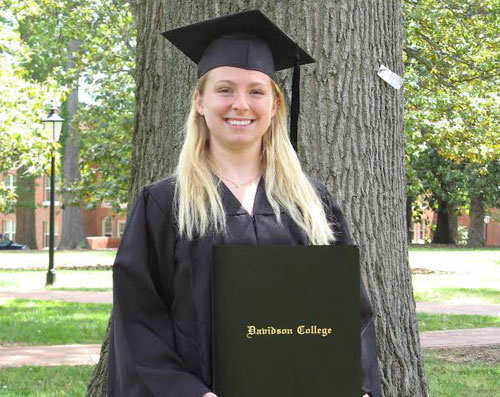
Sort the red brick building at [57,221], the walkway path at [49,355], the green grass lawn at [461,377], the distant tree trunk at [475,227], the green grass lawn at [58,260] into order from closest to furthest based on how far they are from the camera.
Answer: the green grass lawn at [461,377] < the walkway path at [49,355] < the green grass lawn at [58,260] < the distant tree trunk at [475,227] < the red brick building at [57,221]

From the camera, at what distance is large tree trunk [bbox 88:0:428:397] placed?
4.05 metres

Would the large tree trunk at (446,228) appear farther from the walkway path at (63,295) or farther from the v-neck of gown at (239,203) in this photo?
the v-neck of gown at (239,203)

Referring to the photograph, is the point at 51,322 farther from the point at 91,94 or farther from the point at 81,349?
the point at 91,94

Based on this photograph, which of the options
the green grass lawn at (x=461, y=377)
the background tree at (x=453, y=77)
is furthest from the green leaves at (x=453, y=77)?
the green grass lawn at (x=461, y=377)

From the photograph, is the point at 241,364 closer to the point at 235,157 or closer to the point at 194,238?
the point at 194,238

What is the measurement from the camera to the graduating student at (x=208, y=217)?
261 cm

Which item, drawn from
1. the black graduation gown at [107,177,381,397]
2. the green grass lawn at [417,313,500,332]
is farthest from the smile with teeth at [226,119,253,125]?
the green grass lawn at [417,313,500,332]

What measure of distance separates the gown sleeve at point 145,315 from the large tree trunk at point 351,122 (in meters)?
1.48

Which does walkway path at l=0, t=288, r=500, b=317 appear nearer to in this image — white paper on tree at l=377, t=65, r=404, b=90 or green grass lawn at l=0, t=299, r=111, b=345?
green grass lawn at l=0, t=299, r=111, b=345

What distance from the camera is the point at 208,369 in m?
2.58

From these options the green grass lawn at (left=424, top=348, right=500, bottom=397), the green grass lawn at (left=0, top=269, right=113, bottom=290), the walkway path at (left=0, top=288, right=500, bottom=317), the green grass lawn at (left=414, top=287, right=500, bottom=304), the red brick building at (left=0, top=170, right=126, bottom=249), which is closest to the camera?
the green grass lawn at (left=424, top=348, right=500, bottom=397)

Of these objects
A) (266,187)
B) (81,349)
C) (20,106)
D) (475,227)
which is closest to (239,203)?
(266,187)

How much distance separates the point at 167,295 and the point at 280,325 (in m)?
0.41

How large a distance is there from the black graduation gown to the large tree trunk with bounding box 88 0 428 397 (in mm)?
1367
